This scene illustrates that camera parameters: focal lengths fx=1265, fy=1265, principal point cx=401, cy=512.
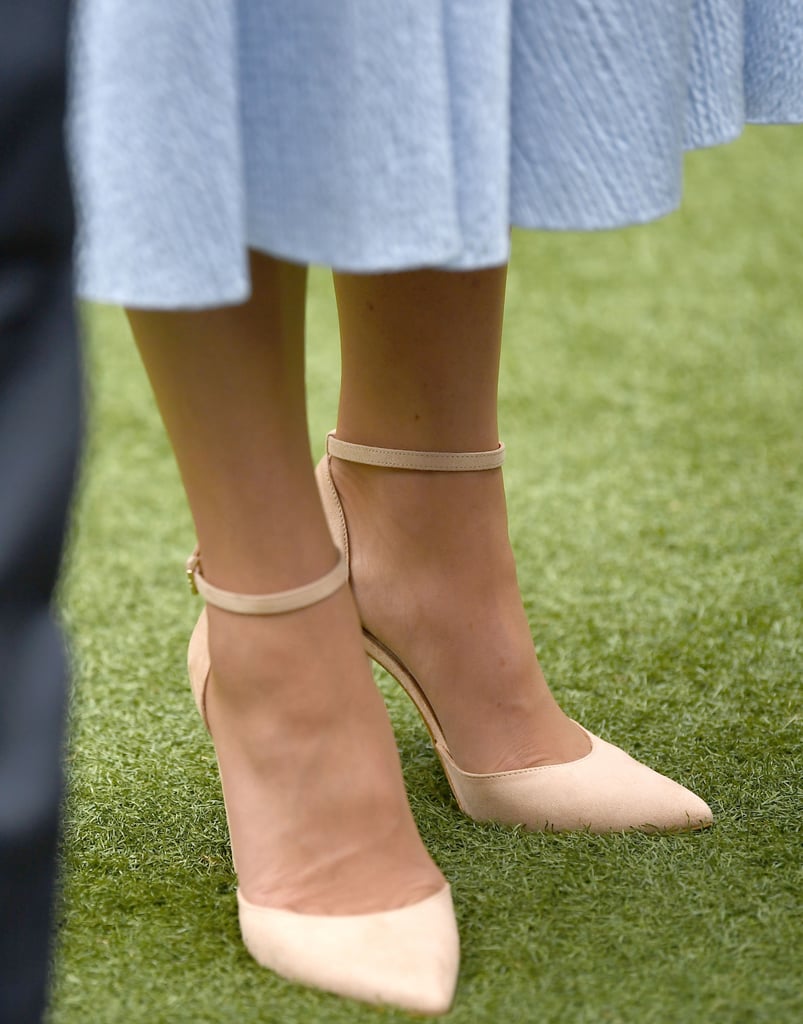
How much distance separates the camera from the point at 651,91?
0.68 metres

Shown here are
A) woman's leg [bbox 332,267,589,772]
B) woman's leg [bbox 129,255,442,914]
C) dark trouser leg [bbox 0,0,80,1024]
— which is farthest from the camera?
woman's leg [bbox 332,267,589,772]

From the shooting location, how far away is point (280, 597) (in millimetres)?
707

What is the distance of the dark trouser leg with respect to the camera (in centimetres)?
49

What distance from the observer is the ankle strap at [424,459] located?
0.86 m

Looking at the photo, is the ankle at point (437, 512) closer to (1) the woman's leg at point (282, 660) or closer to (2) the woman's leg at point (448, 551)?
(2) the woman's leg at point (448, 551)

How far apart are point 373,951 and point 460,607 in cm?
26

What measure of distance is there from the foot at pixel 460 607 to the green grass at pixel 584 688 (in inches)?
2.7

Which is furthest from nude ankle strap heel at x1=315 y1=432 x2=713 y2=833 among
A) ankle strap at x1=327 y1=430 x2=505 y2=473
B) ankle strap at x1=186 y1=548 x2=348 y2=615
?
ankle strap at x1=186 y1=548 x2=348 y2=615

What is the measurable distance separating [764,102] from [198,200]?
1.42 ft

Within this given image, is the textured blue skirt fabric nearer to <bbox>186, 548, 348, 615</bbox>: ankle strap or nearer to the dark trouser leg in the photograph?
the dark trouser leg

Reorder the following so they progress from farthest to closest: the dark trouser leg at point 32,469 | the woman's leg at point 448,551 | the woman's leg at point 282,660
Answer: the woman's leg at point 448,551, the woman's leg at point 282,660, the dark trouser leg at point 32,469

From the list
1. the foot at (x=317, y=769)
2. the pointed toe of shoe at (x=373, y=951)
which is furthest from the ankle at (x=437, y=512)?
the pointed toe of shoe at (x=373, y=951)

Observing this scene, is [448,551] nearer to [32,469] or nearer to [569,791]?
[569,791]

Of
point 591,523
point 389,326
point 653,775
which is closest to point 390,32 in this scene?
point 389,326
